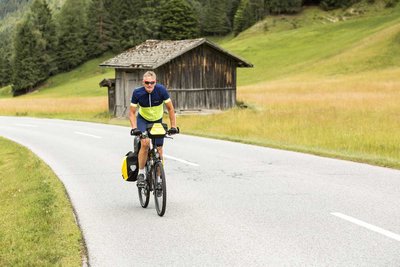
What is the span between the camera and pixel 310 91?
4622 cm

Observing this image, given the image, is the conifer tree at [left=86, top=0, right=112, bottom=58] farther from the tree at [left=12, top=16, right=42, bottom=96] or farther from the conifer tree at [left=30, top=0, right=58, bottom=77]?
the tree at [left=12, top=16, right=42, bottom=96]

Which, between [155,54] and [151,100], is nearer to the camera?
[151,100]

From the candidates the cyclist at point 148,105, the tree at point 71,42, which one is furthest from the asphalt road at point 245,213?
the tree at point 71,42

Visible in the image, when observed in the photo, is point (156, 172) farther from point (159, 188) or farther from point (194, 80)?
point (194, 80)

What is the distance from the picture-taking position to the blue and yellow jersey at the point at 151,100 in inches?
322

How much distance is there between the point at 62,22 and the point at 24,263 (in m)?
108

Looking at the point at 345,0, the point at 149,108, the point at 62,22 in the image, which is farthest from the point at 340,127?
the point at 62,22

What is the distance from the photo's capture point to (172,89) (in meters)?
35.2

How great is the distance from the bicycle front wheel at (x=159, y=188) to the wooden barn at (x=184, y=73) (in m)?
26.2

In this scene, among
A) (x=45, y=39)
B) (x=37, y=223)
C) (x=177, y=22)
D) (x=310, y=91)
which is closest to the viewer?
(x=37, y=223)

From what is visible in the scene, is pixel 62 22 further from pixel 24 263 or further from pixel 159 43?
pixel 24 263

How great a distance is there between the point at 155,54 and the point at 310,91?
16375 millimetres

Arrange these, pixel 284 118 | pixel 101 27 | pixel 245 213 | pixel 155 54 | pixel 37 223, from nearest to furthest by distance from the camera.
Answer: pixel 37 223 → pixel 245 213 → pixel 284 118 → pixel 155 54 → pixel 101 27

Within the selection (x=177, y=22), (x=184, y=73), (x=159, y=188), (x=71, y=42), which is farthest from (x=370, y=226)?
(x=71, y=42)
